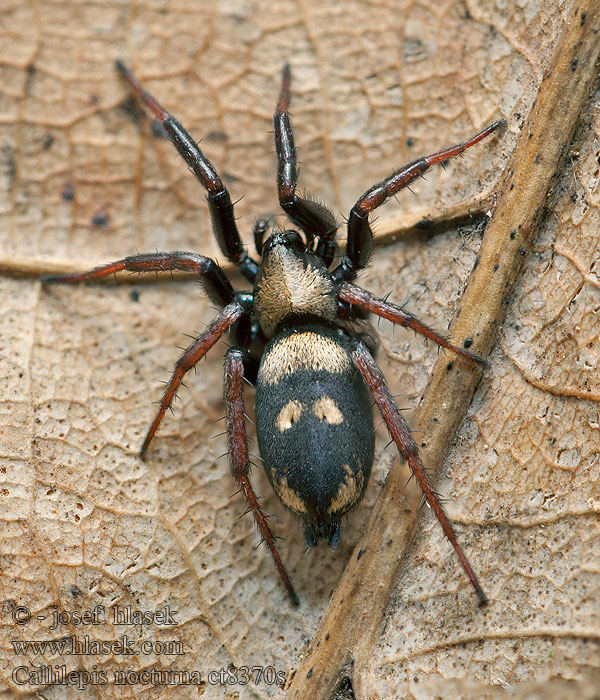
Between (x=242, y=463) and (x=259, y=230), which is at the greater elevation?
(x=259, y=230)

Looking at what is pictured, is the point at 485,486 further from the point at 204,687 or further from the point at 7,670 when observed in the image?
the point at 7,670

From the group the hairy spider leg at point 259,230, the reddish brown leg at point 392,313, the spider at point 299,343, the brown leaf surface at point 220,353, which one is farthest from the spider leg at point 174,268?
the reddish brown leg at point 392,313

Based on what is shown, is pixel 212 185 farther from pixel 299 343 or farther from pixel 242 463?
pixel 242 463

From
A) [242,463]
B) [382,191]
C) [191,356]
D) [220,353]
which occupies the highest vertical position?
[382,191]

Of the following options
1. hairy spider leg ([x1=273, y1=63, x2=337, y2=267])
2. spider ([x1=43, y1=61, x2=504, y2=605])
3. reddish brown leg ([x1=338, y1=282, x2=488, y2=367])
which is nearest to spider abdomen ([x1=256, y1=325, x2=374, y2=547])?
spider ([x1=43, y1=61, x2=504, y2=605])

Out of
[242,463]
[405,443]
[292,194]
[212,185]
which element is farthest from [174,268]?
[405,443]

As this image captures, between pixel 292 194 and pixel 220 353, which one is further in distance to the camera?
pixel 220 353
